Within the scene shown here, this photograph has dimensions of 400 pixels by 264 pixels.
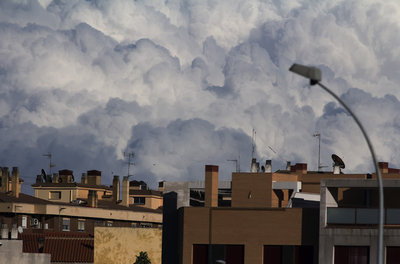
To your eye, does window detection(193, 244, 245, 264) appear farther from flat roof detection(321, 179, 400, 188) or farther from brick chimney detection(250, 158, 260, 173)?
brick chimney detection(250, 158, 260, 173)

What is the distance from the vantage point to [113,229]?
309 feet

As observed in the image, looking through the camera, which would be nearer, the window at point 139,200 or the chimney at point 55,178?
the chimney at point 55,178

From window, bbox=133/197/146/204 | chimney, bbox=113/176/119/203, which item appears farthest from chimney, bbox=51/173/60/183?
window, bbox=133/197/146/204

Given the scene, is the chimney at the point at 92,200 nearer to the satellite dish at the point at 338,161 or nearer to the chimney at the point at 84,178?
the chimney at the point at 84,178

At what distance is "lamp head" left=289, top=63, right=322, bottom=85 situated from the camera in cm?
3247

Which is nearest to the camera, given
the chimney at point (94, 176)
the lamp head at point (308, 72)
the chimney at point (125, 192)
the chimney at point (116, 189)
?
the lamp head at point (308, 72)

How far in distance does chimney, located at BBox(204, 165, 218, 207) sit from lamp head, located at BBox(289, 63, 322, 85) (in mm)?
43519

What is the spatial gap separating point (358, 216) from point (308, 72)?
104 ft

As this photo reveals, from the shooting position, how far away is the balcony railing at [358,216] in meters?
62.8

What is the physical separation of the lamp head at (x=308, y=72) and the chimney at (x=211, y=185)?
1713 inches

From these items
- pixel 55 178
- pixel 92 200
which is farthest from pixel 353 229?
pixel 55 178

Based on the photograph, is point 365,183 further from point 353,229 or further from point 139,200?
point 139,200

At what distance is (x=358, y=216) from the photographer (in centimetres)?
6306

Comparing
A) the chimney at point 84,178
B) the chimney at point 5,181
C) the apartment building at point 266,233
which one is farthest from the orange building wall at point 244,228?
the chimney at point 84,178
